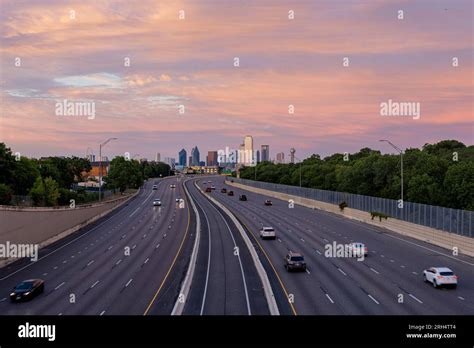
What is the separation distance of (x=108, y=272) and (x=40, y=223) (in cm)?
1676

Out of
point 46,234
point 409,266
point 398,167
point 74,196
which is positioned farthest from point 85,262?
point 398,167

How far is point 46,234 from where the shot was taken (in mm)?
52781

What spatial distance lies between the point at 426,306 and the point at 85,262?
26.9 metres

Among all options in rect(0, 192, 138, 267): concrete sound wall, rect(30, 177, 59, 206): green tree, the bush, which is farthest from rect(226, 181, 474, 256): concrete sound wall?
rect(30, 177, 59, 206): green tree

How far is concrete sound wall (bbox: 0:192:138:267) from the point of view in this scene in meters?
42.7

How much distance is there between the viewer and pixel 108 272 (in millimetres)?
37375

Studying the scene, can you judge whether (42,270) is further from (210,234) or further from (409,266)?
(409,266)

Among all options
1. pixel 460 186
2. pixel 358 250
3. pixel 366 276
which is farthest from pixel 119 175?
pixel 366 276

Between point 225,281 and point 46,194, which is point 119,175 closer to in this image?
point 46,194

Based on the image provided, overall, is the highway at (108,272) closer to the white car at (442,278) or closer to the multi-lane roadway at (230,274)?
the multi-lane roadway at (230,274)

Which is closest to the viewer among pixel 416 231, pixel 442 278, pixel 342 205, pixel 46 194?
pixel 442 278

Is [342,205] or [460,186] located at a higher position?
[460,186]

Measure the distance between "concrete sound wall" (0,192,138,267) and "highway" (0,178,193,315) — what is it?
127cm

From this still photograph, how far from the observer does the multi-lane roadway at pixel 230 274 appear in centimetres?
2638
